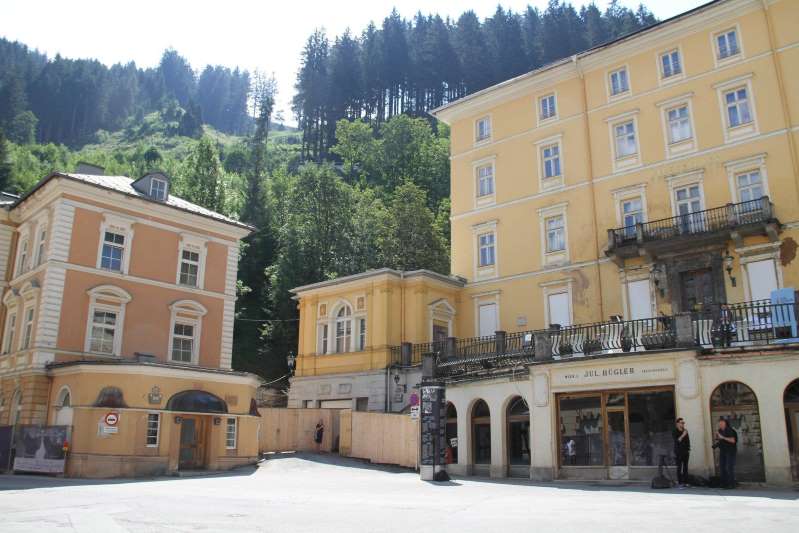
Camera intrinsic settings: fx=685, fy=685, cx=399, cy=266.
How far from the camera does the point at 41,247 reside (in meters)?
30.0

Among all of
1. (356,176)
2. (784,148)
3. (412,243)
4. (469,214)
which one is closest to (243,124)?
(356,176)

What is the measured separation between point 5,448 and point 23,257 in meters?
9.84

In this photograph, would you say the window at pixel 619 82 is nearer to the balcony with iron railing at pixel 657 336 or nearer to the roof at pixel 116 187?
the balcony with iron railing at pixel 657 336

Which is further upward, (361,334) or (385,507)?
(361,334)

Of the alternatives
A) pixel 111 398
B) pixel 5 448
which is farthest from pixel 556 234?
pixel 5 448

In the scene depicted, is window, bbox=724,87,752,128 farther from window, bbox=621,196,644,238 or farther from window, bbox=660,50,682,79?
window, bbox=621,196,644,238

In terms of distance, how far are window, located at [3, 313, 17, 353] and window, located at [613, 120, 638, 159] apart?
28.5 m

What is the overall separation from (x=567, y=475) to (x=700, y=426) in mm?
3959

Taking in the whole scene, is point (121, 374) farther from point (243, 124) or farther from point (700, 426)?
point (243, 124)

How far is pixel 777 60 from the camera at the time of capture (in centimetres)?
2792

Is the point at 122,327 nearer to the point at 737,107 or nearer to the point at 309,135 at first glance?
the point at 737,107

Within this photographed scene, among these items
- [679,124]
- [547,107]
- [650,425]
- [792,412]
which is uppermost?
[547,107]

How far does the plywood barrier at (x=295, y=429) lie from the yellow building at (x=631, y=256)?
3.63m

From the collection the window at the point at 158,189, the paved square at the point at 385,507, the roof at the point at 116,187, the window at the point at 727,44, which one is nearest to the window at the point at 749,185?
the window at the point at 727,44
